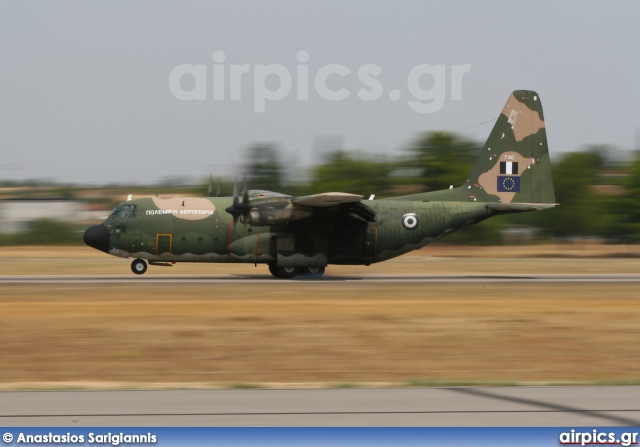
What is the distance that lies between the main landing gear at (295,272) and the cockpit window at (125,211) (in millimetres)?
6077

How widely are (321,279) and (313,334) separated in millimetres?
13833

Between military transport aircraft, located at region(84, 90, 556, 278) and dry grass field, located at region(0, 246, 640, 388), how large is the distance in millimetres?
1981

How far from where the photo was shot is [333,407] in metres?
9.95

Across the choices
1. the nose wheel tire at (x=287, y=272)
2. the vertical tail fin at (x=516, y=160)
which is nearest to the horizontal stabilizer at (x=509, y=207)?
the vertical tail fin at (x=516, y=160)

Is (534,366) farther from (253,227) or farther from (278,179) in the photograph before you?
(278,179)

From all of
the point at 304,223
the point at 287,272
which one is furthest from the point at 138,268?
the point at 304,223

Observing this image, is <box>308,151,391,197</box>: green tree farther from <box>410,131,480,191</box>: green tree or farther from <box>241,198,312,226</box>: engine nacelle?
<box>241,198,312,226</box>: engine nacelle

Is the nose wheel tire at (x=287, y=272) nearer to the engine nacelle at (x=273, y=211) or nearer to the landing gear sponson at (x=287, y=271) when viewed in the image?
the landing gear sponson at (x=287, y=271)

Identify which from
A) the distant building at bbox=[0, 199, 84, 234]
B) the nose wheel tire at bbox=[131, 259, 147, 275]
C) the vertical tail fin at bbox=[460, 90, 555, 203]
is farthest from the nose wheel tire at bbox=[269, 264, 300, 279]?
the distant building at bbox=[0, 199, 84, 234]

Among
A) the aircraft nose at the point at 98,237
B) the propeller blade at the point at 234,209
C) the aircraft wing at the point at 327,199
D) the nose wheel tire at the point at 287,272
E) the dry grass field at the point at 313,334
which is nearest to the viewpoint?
the dry grass field at the point at 313,334

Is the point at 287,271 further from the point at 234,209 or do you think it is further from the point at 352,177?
the point at 352,177

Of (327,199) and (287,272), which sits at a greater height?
(327,199)

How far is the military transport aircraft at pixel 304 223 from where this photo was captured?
30.6m

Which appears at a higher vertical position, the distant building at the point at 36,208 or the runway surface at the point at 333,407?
the runway surface at the point at 333,407
